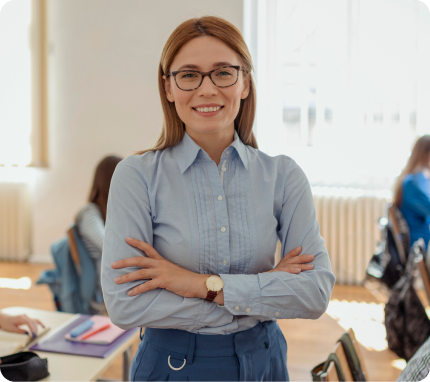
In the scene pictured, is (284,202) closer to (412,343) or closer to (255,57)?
(412,343)

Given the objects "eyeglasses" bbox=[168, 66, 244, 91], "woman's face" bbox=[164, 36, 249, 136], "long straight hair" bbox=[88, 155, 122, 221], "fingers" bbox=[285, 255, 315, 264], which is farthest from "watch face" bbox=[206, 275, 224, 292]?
"long straight hair" bbox=[88, 155, 122, 221]

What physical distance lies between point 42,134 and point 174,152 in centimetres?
423

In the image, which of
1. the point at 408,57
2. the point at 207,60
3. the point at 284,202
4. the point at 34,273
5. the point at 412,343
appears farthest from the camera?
the point at 34,273

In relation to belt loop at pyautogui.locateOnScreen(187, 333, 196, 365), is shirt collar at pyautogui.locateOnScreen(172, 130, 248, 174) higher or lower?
higher

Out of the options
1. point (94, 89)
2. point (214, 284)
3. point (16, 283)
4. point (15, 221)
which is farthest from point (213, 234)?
point (15, 221)

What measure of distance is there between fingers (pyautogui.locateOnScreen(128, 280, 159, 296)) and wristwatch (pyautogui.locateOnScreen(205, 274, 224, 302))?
0.13 meters

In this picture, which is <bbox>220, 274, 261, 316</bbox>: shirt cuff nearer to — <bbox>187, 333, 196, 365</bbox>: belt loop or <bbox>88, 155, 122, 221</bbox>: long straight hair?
<bbox>187, 333, 196, 365</bbox>: belt loop

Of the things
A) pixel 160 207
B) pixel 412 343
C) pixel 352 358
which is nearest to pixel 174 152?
pixel 160 207

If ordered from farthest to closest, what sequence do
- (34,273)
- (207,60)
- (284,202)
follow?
1. (34,273)
2. (284,202)
3. (207,60)

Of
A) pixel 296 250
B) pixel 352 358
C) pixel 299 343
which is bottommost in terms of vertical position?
pixel 299 343

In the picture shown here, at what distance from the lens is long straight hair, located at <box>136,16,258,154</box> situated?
3.71 feet

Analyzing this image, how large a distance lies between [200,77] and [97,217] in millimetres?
1670

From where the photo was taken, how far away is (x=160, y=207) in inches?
44.5

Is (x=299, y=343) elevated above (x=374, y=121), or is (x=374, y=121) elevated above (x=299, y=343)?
(x=374, y=121)
